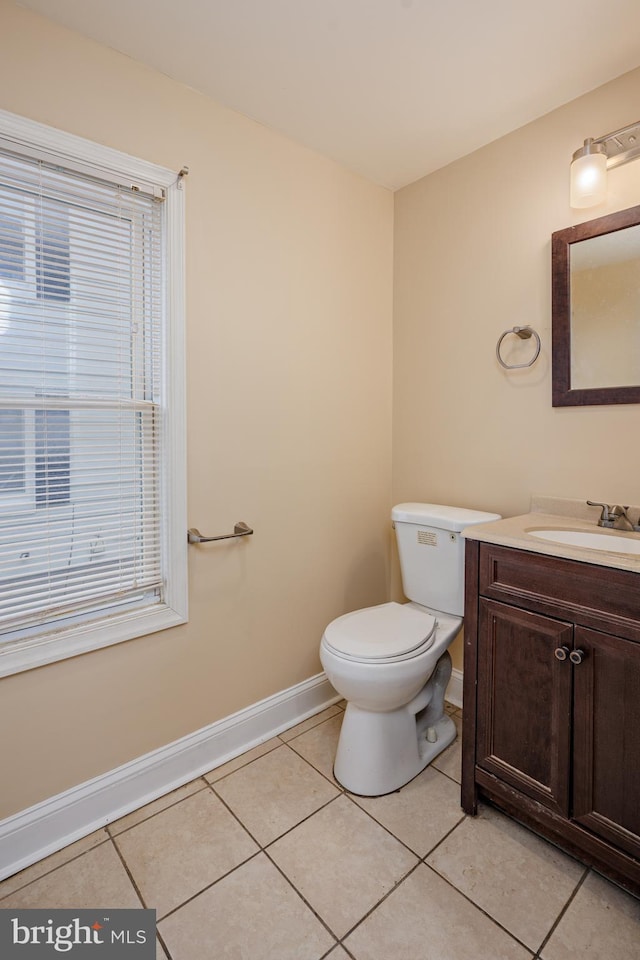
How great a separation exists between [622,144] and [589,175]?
0.41ft

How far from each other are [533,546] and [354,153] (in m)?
1.73

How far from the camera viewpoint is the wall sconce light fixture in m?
1.50

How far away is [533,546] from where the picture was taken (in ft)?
4.34

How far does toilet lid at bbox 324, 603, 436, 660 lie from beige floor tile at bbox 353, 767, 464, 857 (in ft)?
1.62

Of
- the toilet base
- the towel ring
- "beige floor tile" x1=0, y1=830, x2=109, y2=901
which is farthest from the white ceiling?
"beige floor tile" x1=0, y1=830, x2=109, y2=901

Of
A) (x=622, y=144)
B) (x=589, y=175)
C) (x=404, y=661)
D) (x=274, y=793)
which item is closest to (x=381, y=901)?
(x=274, y=793)

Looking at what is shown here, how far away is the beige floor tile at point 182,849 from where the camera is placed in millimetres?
1286

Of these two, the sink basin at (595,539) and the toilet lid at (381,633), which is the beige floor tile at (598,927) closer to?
the toilet lid at (381,633)

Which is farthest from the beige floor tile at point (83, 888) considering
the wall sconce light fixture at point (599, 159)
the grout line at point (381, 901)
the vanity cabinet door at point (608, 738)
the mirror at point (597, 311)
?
the wall sconce light fixture at point (599, 159)

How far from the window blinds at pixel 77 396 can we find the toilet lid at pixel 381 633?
2.18ft

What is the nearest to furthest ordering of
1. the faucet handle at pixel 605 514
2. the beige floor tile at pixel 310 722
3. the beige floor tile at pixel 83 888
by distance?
the beige floor tile at pixel 83 888 → the faucet handle at pixel 605 514 → the beige floor tile at pixel 310 722

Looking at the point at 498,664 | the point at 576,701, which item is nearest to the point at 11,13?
the point at 498,664

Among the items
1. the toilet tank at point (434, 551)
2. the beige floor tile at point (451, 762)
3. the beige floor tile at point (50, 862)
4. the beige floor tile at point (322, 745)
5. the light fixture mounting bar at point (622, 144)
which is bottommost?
the beige floor tile at point (50, 862)

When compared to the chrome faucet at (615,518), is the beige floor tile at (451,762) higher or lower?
lower
